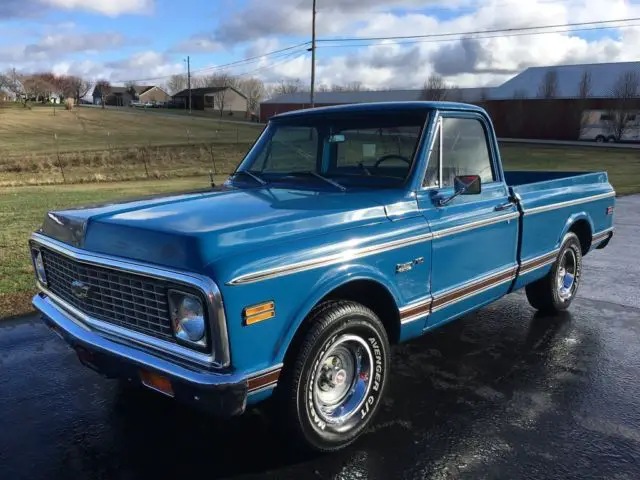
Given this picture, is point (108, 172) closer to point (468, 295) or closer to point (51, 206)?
point (51, 206)

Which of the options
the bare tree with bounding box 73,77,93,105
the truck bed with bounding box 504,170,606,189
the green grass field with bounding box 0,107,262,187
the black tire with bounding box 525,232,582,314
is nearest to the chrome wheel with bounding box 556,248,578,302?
the black tire with bounding box 525,232,582,314

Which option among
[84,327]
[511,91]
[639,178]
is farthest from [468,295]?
[511,91]

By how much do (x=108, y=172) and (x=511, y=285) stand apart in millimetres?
22855

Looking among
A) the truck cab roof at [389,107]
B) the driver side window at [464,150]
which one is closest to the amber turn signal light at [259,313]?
the driver side window at [464,150]

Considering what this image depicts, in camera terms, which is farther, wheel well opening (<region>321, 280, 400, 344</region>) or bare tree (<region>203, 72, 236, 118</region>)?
bare tree (<region>203, 72, 236, 118</region>)

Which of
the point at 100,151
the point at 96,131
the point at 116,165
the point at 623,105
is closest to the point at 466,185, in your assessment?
the point at 116,165

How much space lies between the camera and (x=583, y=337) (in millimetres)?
5090

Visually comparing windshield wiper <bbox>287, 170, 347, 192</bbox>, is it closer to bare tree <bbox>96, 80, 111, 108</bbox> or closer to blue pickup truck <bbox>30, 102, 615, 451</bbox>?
blue pickup truck <bbox>30, 102, 615, 451</bbox>

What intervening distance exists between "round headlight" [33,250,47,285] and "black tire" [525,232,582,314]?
13.9 feet

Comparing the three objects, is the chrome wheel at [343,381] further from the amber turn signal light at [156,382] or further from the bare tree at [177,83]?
the bare tree at [177,83]

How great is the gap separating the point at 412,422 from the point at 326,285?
1200 millimetres

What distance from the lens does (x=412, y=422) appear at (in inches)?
142

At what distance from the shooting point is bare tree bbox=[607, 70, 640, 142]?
48219 mm

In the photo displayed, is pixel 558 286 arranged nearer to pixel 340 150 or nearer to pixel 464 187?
pixel 464 187
